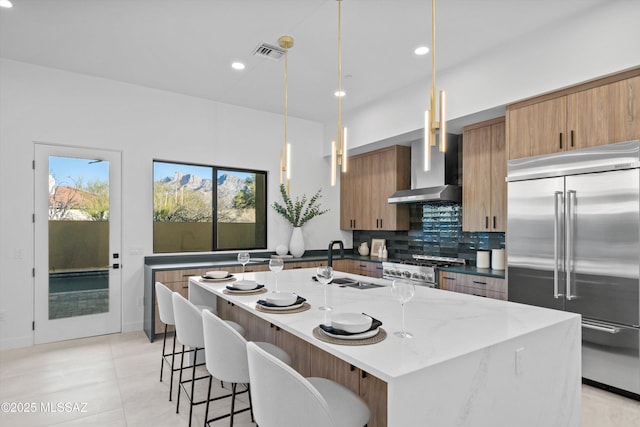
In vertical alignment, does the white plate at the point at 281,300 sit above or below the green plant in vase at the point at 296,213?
below

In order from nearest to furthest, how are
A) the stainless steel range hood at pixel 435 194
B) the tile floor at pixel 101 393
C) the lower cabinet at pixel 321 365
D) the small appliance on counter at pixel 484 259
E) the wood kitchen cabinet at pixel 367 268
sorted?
the lower cabinet at pixel 321 365
the tile floor at pixel 101 393
the small appliance on counter at pixel 484 259
the stainless steel range hood at pixel 435 194
the wood kitchen cabinet at pixel 367 268

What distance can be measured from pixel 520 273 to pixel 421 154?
80.7 inches

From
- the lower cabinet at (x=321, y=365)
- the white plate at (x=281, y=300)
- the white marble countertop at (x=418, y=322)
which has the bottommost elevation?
the lower cabinet at (x=321, y=365)

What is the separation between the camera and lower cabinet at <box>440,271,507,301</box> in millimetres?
3619

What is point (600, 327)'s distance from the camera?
2.81m

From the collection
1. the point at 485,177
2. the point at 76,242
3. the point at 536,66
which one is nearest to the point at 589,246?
the point at 485,177

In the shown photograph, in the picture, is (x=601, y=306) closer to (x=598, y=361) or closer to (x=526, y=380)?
(x=598, y=361)

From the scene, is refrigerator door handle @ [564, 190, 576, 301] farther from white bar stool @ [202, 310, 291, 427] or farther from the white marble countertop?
white bar stool @ [202, 310, 291, 427]

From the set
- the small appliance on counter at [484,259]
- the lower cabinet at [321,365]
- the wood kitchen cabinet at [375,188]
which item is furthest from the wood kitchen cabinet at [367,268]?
the lower cabinet at [321,365]

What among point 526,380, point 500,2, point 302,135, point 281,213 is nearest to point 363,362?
point 526,380

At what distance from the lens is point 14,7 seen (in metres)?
2.86

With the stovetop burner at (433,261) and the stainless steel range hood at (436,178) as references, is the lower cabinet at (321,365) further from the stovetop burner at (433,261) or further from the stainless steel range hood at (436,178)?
the stainless steel range hood at (436,178)

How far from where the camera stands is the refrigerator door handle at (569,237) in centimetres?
299

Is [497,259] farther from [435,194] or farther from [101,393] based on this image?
[101,393]
